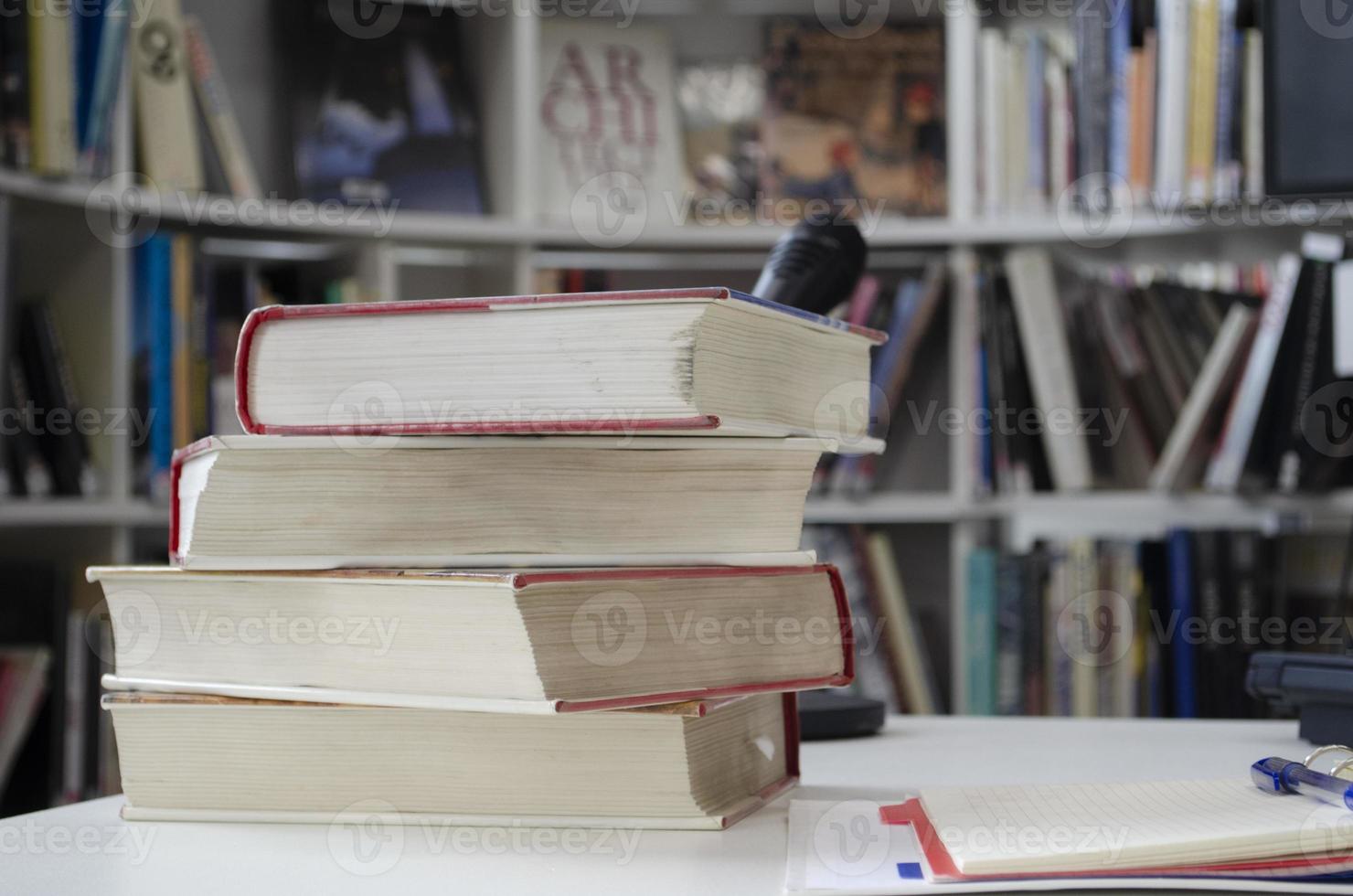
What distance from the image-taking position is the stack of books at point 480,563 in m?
0.53

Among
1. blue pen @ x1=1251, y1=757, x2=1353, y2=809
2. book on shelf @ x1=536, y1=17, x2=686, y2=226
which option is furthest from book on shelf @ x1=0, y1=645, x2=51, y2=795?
blue pen @ x1=1251, y1=757, x2=1353, y2=809

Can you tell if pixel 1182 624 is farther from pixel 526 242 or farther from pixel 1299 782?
pixel 1299 782

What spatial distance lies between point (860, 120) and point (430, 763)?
1748mm

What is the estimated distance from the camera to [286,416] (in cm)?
58

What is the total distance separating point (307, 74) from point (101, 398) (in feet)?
2.03

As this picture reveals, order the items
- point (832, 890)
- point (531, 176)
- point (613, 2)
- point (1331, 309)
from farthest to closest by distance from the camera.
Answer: point (613, 2), point (531, 176), point (1331, 309), point (832, 890)

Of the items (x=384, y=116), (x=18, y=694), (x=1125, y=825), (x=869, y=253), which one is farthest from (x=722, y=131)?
(x=1125, y=825)

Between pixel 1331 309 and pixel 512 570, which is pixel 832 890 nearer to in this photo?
pixel 512 570

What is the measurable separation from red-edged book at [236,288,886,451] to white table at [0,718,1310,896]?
6.3 inches

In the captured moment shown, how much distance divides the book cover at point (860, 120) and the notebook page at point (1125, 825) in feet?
5.38

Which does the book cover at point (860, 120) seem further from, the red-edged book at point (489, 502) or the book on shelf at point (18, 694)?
the red-edged book at point (489, 502)

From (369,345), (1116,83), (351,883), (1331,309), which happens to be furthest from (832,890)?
(1116,83)

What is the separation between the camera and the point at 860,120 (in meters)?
2.14

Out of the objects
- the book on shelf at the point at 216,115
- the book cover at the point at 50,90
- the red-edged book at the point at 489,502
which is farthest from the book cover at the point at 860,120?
the red-edged book at the point at 489,502
